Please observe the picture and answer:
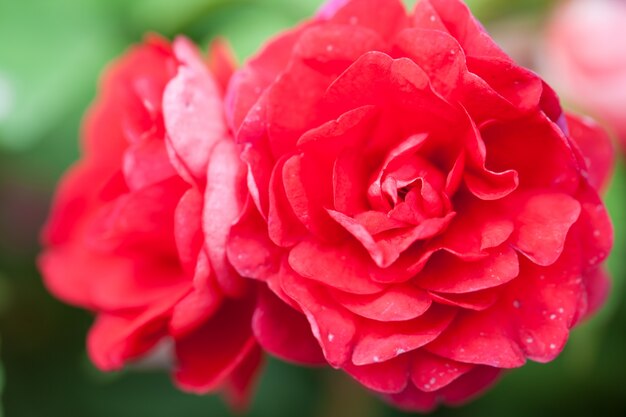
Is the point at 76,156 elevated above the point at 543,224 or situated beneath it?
situated beneath

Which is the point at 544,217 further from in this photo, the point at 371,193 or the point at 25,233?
the point at 25,233

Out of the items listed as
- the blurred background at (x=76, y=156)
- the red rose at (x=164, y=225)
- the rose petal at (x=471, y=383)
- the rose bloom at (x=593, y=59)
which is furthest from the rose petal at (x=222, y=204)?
the rose bloom at (x=593, y=59)

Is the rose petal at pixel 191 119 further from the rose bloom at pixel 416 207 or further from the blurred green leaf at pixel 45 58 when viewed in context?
the blurred green leaf at pixel 45 58

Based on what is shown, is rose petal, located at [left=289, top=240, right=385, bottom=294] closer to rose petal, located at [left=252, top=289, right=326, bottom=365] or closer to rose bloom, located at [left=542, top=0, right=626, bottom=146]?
rose petal, located at [left=252, top=289, right=326, bottom=365]

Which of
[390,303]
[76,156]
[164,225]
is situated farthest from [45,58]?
[390,303]

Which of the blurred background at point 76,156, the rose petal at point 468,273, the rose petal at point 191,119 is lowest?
the blurred background at point 76,156

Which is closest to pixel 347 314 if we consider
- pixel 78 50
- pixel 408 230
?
pixel 408 230

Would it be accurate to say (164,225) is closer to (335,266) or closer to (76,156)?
(335,266)
